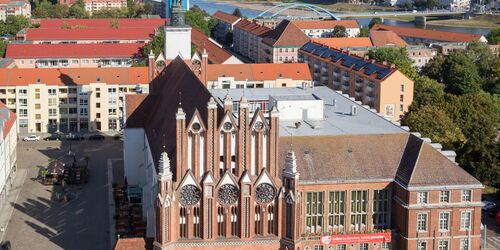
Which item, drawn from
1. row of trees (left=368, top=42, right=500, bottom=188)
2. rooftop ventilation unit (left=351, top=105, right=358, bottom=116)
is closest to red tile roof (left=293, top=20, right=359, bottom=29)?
row of trees (left=368, top=42, right=500, bottom=188)

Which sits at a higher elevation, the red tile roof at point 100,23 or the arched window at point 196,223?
the red tile roof at point 100,23

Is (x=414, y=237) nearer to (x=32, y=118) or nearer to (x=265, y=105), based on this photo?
(x=265, y=105)

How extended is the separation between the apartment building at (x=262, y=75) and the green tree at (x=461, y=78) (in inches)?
634

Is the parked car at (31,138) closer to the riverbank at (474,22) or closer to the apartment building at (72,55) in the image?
the apartment building at (72,55)

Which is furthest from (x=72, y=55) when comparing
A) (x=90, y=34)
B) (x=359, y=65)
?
(x=359, y=65)

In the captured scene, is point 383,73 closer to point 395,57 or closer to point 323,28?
point 395,57

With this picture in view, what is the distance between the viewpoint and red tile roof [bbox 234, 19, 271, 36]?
10850 cm

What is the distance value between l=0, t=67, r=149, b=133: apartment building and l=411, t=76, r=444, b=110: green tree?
22.9m

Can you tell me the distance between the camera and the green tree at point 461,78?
3130 inches

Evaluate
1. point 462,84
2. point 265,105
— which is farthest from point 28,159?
point 462,84

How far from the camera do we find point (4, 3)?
15750cm

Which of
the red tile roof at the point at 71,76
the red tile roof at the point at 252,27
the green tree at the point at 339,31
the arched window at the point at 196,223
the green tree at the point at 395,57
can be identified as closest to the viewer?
the arched window at the point at 196,223

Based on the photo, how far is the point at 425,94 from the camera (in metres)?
67.0

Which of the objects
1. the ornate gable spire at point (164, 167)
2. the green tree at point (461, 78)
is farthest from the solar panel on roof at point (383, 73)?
the ornate gable spire at point (164, 167)
